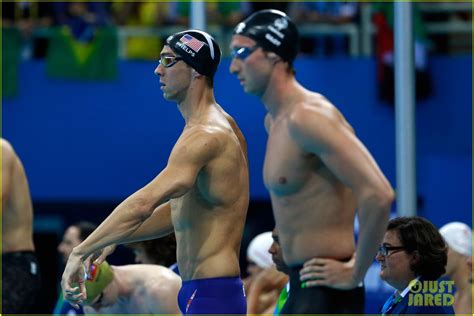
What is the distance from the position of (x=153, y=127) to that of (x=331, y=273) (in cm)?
723

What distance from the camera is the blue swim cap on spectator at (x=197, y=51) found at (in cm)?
452

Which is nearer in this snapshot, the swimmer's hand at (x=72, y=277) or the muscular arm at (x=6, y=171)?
the swimmer's hand at (x=72, y=277)

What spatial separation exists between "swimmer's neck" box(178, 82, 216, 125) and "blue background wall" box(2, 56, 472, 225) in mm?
5646

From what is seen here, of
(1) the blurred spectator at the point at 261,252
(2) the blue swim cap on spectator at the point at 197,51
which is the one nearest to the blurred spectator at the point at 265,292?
(1) the blurred spectator at the point at 261,252

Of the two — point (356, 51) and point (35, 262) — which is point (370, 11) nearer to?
point (356, 51)

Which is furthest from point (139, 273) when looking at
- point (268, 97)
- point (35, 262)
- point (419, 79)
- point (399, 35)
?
point (419, 79)

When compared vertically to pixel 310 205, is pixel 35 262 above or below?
below

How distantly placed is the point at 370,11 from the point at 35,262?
18.2ft

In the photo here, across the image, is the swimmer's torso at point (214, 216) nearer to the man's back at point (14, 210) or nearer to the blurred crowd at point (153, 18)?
the man's back at point (14, 210)

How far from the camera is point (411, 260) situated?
4781mm

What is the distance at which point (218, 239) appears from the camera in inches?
173

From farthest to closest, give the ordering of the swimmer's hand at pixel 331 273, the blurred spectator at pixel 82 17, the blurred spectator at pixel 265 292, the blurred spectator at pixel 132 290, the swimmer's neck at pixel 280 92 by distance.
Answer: the blurred spectator at pixel 82 17
the blurred spectator at pixel 265 292
the blurred spectator at pixel 132 290
the swimmer's neck at pixel 280 92
the swimmer's hand at pixel 331 273

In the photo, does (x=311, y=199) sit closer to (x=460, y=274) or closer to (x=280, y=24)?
(x=280, y=24)

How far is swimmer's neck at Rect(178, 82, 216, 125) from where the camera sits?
14.7ft
